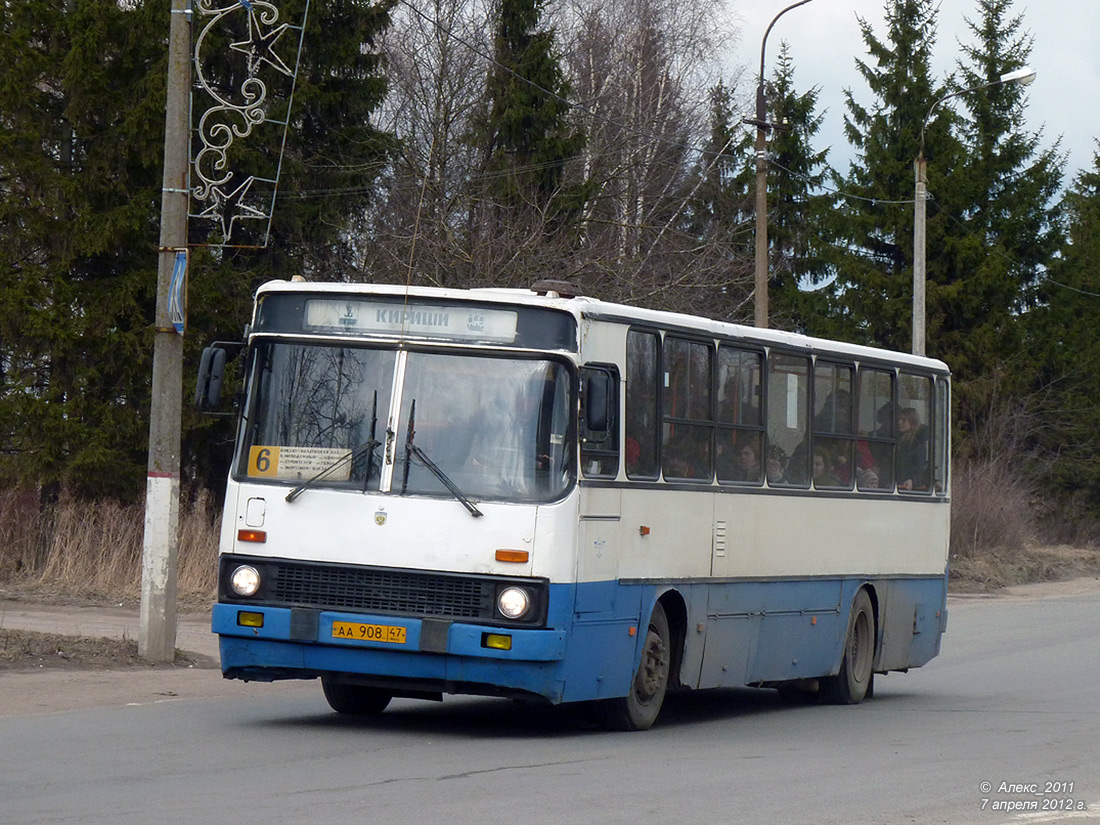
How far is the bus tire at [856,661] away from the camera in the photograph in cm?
1584

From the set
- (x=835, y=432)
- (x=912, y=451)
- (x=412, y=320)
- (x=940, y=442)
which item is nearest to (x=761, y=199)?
(x=940, y=442)

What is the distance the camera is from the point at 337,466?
11430 mm

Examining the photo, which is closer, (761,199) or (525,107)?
(761,199)

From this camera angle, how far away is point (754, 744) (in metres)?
12.1

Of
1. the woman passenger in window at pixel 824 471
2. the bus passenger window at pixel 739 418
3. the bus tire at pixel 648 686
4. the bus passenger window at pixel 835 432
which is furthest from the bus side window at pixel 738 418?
the bus tire at pixel 648 686

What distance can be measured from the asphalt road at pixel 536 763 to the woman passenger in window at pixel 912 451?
222cm

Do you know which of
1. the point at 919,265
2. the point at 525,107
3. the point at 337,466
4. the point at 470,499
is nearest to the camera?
the point at 470,499

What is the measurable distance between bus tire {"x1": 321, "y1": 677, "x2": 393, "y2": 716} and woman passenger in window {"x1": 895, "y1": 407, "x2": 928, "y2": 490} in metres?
5.99

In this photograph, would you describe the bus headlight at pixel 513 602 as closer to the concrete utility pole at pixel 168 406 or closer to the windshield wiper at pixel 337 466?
the windshield wiper at pixel 337 466

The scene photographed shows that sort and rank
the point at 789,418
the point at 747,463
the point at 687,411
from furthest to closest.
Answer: the point at 789,418, the point at 747,463, the point at 687,411

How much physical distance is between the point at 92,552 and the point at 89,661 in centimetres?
817

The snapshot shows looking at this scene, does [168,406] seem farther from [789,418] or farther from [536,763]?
[536,763]

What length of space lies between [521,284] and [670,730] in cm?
1632

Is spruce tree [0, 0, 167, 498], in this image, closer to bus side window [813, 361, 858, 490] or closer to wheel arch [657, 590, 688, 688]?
bus side window [813, 361, 858, 490]
